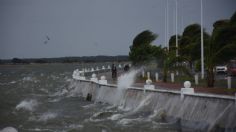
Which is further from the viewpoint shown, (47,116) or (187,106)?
(47,116)

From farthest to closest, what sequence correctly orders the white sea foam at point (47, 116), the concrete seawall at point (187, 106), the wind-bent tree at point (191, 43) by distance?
the wind-bent tree at point (191, 43) → the white sea foam at point (47, 116) → the concrete seawall at point (187, 106)

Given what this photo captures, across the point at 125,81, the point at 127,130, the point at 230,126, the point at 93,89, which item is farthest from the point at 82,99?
the point at 230,126

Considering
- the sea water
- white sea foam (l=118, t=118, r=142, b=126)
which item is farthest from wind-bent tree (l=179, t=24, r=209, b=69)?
white sea foam (l=118, t=118, r=142, b=126)

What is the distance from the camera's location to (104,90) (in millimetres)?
38344

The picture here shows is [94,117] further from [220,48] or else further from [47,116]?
[220,48]

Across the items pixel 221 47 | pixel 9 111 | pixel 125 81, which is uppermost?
pixel 221 47

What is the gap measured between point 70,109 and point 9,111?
5.00 meters

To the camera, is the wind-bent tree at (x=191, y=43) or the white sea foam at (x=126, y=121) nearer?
the white sea foam at (x=126, y=121)

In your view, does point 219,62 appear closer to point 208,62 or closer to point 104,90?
point 208,62

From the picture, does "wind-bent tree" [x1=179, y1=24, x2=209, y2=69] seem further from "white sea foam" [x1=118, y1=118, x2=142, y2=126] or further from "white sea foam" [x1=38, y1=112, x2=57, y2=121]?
"white sea foam" [x1=118, y1=118, x2=142, y2=126]

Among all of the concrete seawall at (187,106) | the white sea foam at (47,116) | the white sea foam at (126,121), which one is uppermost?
the concrete seawall at (187,106)

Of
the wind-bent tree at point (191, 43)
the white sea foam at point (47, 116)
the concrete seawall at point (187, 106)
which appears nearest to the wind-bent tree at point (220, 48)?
the concrete seawall at point (187, 106)

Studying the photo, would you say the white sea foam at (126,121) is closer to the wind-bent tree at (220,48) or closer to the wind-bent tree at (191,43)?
the wind-bent tree at (220,48)

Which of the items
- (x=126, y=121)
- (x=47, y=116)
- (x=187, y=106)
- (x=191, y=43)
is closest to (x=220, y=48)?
(x=126, y=121)
